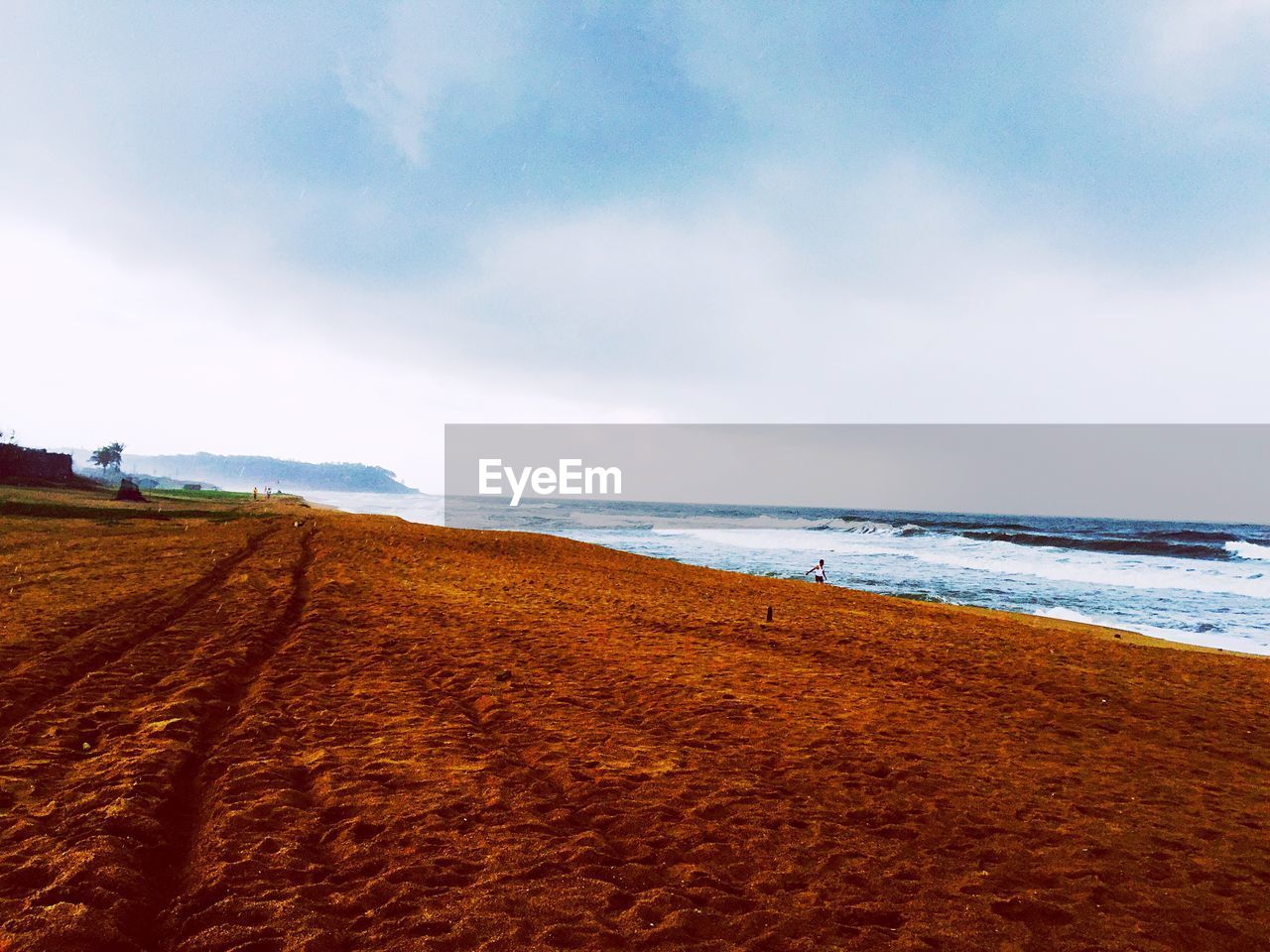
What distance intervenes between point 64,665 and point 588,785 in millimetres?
7083

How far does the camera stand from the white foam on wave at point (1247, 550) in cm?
3953

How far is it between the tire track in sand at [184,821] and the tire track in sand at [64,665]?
171 centimetres

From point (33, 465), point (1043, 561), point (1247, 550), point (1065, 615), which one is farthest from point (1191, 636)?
point (33, 465)

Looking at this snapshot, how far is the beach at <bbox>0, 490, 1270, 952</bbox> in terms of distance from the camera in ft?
12.5

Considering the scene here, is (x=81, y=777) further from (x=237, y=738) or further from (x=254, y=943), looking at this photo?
(x=254, y=943)

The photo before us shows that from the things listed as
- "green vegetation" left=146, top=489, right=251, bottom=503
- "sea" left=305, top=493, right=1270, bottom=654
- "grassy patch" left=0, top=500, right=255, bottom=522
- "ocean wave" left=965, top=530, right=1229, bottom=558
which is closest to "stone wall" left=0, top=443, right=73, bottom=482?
"green vegetation" left=146, top=489, right=251, bottom=503

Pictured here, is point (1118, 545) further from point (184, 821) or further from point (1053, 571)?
point (184, 821)

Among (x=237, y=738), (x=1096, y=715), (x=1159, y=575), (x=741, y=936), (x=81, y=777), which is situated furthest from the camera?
(x=1159, y=575)

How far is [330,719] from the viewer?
684 cm

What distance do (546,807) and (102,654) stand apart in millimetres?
7211

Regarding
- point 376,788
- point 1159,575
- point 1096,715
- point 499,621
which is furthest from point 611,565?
point 1159,575

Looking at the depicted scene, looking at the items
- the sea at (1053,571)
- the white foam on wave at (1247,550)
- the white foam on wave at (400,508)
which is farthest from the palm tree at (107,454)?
the white foam on wave at (1247,550)

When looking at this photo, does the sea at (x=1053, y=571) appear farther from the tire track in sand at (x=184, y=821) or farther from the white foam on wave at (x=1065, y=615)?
the tire track in sand at (x=184, y=821)

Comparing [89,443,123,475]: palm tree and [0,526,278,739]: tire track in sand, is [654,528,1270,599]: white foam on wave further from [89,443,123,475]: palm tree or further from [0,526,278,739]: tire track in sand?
[89,443,123,475]: palm tree
